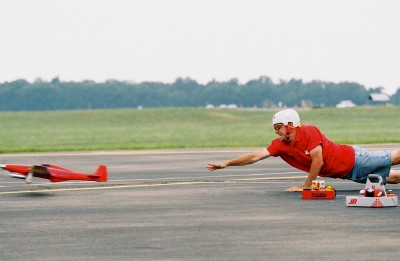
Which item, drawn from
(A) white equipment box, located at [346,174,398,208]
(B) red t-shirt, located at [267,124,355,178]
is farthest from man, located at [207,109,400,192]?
(A) white equipment box, located at [346,174,398,208]

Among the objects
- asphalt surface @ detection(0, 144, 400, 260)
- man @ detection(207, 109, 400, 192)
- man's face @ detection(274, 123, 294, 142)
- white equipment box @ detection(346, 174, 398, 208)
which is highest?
man's face @ detection(274, 123, 294, 142)

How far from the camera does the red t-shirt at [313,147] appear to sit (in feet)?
58.0

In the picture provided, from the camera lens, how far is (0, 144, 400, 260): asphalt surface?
36.7 ft

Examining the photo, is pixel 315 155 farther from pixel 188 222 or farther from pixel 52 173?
pixel 52 173

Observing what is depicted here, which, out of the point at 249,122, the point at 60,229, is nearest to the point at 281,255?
the point at 60,229

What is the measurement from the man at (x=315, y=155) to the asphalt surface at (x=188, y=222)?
0.64 metres

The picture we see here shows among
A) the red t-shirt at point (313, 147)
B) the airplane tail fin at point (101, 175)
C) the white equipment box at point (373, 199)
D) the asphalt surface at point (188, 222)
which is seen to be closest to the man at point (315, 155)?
the red t-shirt at point (313, 147)

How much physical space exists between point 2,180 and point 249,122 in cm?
9028

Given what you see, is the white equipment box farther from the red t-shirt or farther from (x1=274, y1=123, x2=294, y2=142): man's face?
(x1=274, y1=123, x2=294, y2=142): man's face

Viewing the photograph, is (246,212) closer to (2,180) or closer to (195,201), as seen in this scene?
(195,201)

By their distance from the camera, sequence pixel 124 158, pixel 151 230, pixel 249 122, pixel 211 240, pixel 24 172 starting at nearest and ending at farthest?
1. pixel 211 240
2. pixel 151 230
3. pixel 24 172
4. pixel 124 158
5. pixel 249 122

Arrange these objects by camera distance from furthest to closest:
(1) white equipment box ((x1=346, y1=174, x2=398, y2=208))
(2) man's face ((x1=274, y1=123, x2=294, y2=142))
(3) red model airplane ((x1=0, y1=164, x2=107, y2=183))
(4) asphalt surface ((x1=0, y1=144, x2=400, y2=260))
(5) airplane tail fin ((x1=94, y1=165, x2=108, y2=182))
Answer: (5) airplane tail fin ((x1=94, y1=165, x2=108, y2=182)) < (3) red model airplane ((x1=0, y1=164, x2=107, y2=183)) < (2) man's face ((x1=274, y1=123, x2=294, y2=142)) < (1) white equipment box ((x1=346, y1=174, x2=398, y2=208)) < (4) asphalt surface ((x1=0, y1=144, x2=400, y2=260))

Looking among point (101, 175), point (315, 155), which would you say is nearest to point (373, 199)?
point (315, 155)

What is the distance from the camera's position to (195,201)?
17.5 metres
